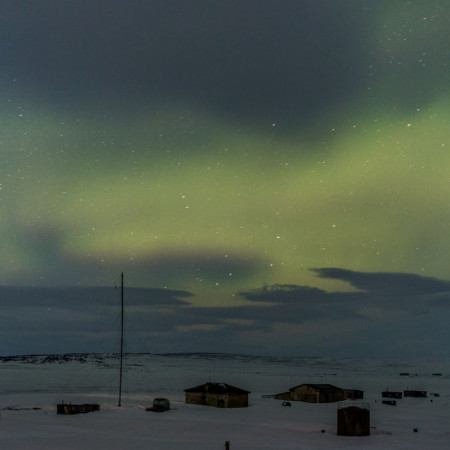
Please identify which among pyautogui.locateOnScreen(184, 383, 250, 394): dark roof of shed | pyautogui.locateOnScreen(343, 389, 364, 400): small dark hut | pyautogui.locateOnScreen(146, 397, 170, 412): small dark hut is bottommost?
pyautogui.locateOnScreen(343, 389, 364, 400): small dark hut

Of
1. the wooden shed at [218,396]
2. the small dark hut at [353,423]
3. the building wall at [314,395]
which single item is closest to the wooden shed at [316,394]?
the building wall at [314,395]

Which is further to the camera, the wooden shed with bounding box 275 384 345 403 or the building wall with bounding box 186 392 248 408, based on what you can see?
the wooden shed with bounding box 275 384 345 403

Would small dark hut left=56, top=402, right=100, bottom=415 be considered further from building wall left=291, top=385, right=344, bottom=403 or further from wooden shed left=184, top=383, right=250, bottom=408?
building wall left=291, top=385, right=344, bottom=403

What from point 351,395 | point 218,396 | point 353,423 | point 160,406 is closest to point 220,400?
point 218,396

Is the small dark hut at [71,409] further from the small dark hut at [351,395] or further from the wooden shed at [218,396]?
the small dark hut at [351,395]

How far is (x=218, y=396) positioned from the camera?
78500 mm

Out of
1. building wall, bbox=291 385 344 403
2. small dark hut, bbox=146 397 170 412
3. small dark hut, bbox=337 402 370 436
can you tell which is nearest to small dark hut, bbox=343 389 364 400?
building wall, bbox=291 385 344 403

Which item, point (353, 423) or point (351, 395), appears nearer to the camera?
point (353, 423)

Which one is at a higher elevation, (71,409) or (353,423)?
(353,423)

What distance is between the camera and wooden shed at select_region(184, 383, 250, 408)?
77812mm

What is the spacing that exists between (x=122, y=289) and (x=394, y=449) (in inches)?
1835

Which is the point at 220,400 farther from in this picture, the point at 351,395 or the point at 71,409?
the point at 351,395

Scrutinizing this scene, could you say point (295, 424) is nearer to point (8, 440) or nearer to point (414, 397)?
point (8, 440)

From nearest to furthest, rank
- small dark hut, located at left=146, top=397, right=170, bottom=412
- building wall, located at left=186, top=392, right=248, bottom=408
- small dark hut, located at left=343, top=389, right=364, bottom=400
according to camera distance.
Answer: small dark hut, located at left=146, top=397, right=170, bottom=412 < building wall, located at left=186, top=392, right=248, bottom=408 < small dark hut, located at left=343, top=389, right=364, bottom=400
